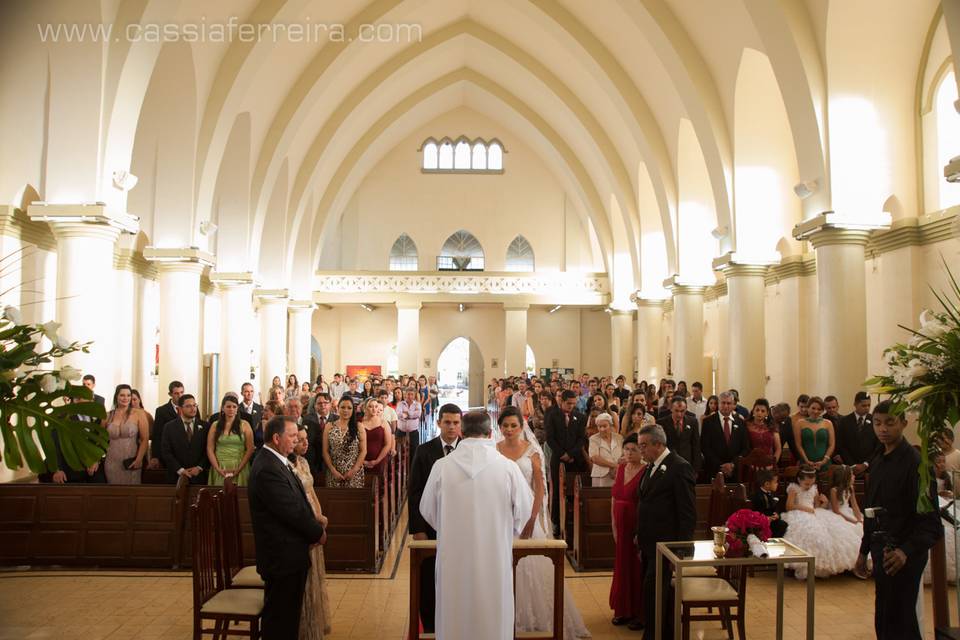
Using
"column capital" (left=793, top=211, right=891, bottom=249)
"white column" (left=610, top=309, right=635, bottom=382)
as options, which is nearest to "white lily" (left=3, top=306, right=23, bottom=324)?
"column capital" (left=793, top=211, right=891, bottom=249)

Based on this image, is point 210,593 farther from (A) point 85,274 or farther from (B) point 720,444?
(B) point 720,444

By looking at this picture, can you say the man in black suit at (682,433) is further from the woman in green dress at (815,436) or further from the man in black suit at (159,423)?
the man in black suit at (159,423)

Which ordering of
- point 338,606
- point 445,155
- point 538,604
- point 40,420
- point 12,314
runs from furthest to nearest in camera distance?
1. point 445,155
2. point 338,606
3. point 538,604
4. point 12,314
5. point 40,420

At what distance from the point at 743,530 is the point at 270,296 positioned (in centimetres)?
2113

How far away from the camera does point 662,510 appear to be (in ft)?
20.1

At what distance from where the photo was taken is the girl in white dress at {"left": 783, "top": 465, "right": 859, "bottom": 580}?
27.3 ft

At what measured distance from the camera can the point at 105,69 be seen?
11273 mm

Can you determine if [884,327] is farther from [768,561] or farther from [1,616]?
[1,616]

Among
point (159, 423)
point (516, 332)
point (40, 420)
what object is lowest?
point (159, 423)

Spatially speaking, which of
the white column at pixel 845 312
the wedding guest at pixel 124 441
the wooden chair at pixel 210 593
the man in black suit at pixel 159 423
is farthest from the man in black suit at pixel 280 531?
the white column at pixel 845 312

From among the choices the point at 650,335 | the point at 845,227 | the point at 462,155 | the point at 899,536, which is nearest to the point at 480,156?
the point at 462,155

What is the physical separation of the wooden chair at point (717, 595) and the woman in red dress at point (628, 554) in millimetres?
833

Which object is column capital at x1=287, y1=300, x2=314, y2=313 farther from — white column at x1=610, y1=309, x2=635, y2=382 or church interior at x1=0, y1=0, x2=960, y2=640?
white column at x1=610, y1=309, x2=635, y2=382

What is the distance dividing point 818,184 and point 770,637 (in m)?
8.04
